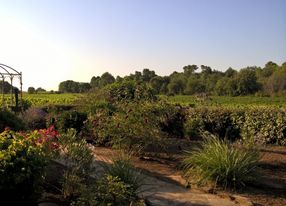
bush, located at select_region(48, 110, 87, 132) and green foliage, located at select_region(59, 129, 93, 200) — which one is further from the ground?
bush, located at select_region(48, 110, 87, 132)

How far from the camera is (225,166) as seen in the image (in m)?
7.80

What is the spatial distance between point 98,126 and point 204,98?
9.53 meters

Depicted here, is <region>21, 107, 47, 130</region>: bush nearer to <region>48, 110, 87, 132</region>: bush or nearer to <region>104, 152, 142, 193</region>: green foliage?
<region>48, 110, 87, 132</region>: bush

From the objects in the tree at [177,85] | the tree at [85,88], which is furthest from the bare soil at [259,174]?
the tree at [177,85]

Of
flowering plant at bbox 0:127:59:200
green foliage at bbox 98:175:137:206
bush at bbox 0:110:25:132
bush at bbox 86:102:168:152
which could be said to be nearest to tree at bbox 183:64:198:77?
bush at bbox 86:102:168:152

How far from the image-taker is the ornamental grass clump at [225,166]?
781cm

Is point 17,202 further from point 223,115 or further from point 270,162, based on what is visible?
point 223,115

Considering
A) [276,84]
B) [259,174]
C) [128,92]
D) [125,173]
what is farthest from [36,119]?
[276,84]

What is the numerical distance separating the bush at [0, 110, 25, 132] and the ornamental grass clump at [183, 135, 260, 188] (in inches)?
158

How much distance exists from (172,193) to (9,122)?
422 cm

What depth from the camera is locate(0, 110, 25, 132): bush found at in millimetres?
9422

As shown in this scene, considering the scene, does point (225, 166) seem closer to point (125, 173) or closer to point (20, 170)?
point (125, 173)

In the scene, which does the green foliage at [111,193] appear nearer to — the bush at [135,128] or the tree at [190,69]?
the bush at [135,128]

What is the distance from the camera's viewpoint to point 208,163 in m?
7.98
